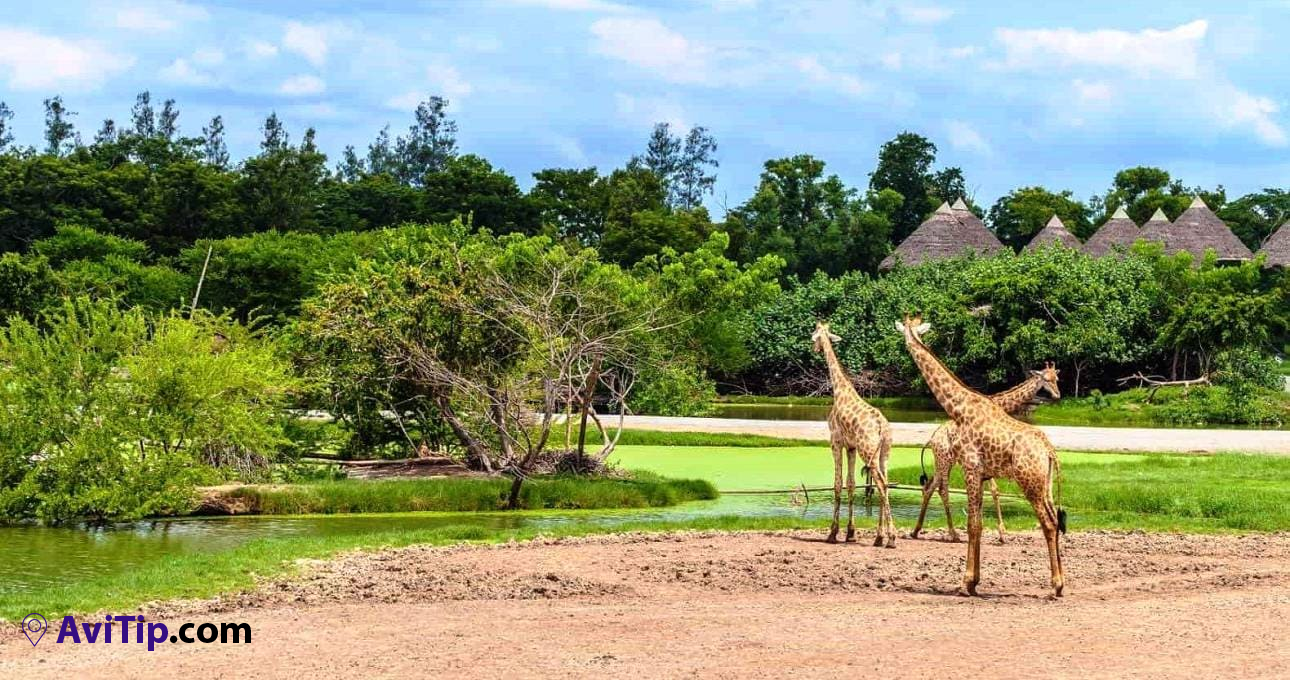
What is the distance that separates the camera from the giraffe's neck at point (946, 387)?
12.8 m

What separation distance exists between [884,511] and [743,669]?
651 centimetres

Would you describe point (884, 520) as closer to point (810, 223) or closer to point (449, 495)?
point (449, 495)

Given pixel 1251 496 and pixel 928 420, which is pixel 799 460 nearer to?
pixel 1251 496

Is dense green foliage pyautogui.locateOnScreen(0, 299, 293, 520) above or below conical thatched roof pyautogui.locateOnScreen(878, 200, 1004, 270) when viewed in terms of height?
below

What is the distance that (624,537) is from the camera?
656 inches

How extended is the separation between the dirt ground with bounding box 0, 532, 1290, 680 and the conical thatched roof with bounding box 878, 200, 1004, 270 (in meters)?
47.4

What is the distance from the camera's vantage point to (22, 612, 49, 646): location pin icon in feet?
35.4

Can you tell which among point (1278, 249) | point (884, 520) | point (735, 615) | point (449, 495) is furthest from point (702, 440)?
point (1278, 249)

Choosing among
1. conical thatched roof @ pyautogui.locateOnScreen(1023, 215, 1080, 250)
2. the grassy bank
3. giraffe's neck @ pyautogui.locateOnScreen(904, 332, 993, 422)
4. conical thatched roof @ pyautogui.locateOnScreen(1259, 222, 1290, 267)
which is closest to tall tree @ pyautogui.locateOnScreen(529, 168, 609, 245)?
conical thatched roof @ pyautogui.locateOnScreen(1023, 215, 1080, 250)

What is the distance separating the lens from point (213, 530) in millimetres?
18000

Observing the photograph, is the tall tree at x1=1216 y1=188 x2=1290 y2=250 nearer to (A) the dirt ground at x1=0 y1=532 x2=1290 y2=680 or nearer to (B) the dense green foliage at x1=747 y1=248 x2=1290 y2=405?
(B) the dense green foliage at x1=747 y1=248 x2=1290 y2=405

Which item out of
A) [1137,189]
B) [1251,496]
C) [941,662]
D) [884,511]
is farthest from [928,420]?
[1137,189]

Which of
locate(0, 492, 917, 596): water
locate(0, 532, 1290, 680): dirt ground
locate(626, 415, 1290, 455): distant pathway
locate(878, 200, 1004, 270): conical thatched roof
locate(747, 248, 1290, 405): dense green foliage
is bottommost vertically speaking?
locate(0, 492, 917, 596): water

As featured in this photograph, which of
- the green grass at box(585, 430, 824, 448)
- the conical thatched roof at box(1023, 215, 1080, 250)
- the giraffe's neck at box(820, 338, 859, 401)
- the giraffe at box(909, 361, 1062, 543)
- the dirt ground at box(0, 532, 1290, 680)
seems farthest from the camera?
the conical thatched roof at box(1023, 215, 1080, 250)
